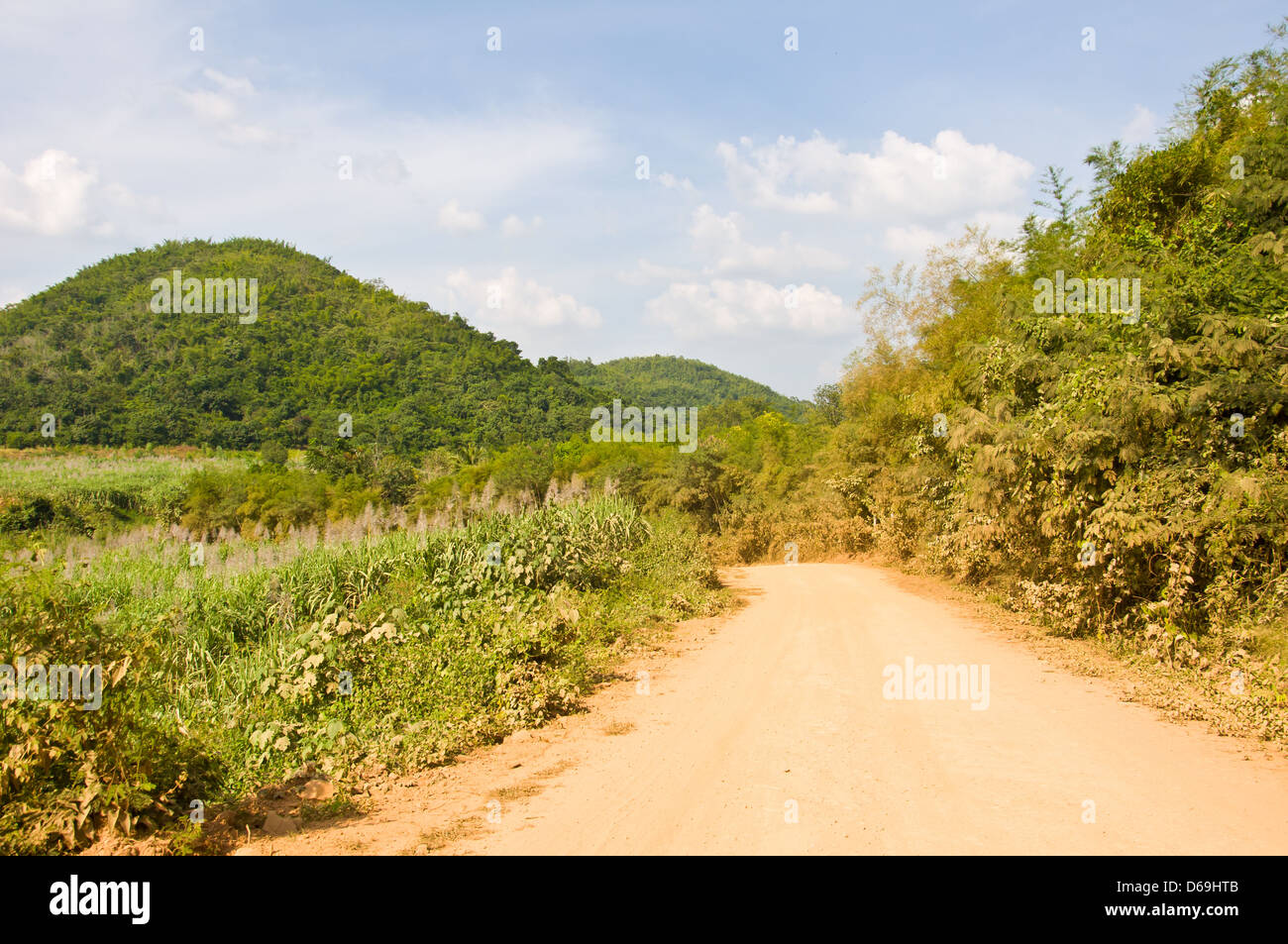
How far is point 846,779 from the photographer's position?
5402 mm

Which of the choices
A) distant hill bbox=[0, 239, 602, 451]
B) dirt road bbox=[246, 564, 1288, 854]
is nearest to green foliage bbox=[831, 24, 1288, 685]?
dirt road bbox=[246, 564, 1288, 854]

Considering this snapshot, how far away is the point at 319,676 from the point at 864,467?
21.0m

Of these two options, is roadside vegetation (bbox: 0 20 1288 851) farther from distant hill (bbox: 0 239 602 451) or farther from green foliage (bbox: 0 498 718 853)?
distant hill (bbox: 0 239 602 451)

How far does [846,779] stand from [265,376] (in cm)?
7122

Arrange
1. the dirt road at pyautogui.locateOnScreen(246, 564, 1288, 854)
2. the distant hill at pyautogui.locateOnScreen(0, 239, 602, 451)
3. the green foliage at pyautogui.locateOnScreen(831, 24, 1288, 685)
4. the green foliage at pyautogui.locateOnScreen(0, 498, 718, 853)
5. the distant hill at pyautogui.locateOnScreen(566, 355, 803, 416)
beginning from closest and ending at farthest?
the green foliage at pyautogui.locateOnScreen(0, 498, 718, 853) < the dirt road at pyautogui.locateOnScreen(246, 564, 1288, 854) < the green foliage at pyautogui.locateOnScreen(831, 24, 1288, 685) < the distant hill at pyautogui.locateOnScreen(0, 239, 602, 451) < the distant hill at pyautogui.locateOnScreen(566, 355, 803, 416)

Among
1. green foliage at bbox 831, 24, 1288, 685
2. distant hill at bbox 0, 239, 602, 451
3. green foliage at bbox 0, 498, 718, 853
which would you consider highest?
distant hill at bbox 0, 239, 602, 451

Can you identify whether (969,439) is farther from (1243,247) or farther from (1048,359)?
(1243,247)

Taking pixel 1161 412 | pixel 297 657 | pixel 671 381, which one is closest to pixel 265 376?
pixel 671 381

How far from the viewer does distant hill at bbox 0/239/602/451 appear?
198ft

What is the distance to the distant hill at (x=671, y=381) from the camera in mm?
88812

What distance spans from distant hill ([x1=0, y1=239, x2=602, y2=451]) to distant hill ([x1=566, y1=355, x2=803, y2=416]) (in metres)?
15.7

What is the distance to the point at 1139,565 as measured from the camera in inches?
368

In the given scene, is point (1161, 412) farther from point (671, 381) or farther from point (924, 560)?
point (671, 381)

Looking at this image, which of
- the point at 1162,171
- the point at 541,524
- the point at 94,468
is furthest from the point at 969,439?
the point at 94,468
